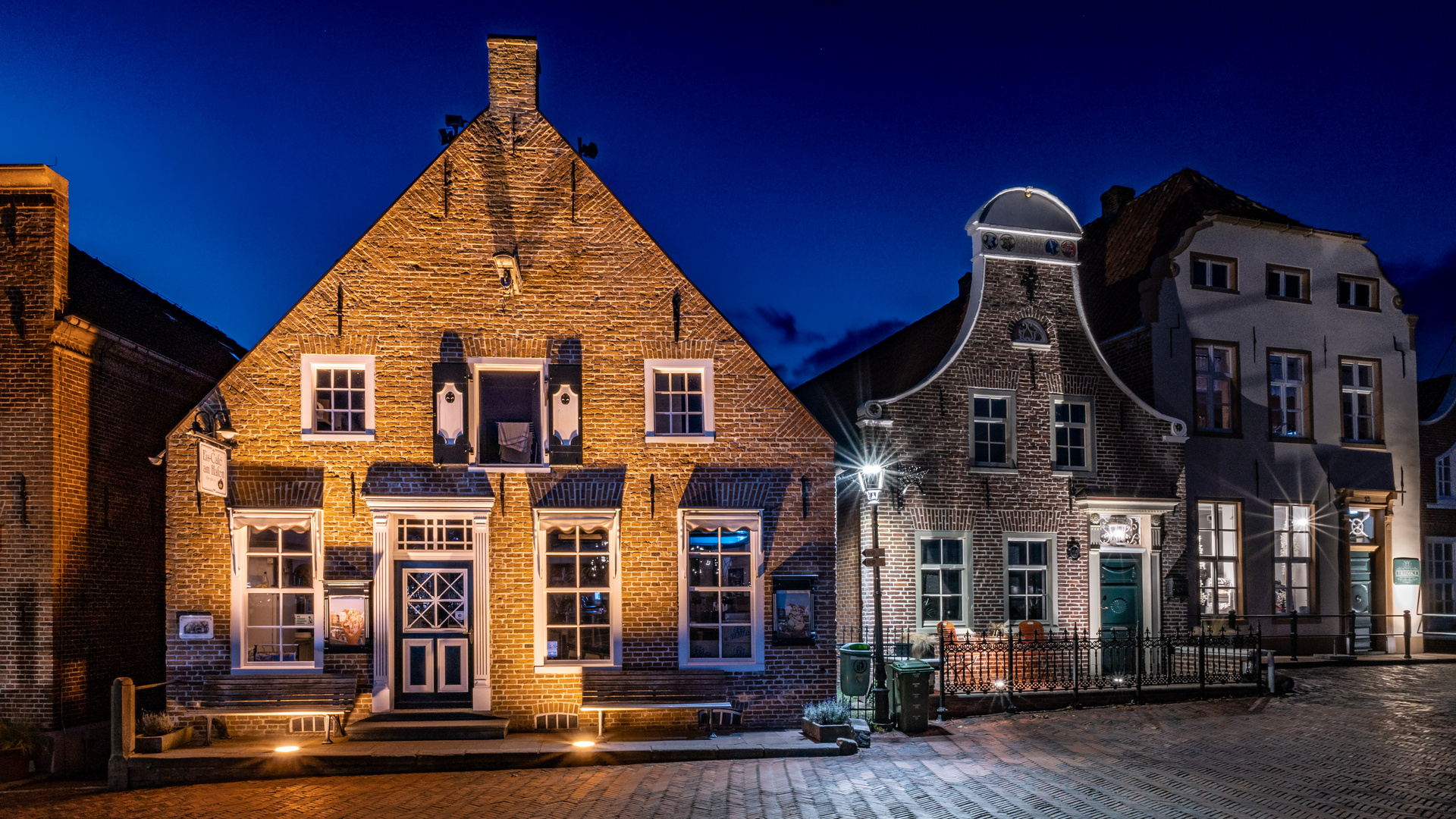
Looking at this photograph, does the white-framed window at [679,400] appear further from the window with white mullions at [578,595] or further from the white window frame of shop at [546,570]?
the window with white mullions at [578,595]

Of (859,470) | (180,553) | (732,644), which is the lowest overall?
(732,644)

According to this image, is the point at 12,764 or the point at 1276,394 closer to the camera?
the point at 12,764

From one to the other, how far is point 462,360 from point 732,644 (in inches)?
228

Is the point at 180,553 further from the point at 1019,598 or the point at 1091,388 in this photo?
the point at 1091,388

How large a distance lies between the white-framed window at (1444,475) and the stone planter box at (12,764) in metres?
28.3

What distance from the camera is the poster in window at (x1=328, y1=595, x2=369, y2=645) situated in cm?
1423

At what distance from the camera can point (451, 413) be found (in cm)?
1465

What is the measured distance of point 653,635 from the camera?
14.7 meters

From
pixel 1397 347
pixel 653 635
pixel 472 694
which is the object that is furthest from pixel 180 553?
pixel 1397 347

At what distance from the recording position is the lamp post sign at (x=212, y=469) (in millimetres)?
13539

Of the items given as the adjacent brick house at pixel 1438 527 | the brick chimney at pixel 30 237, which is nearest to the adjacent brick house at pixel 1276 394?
the adjacent brick house at pixel 1438 527

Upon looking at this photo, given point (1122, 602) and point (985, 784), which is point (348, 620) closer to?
point (985, 784)

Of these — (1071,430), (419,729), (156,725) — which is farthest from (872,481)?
(156,725)

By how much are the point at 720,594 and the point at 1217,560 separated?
39.6 feet
